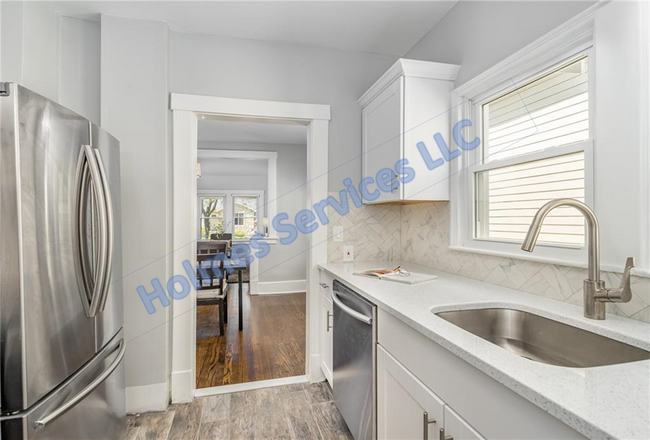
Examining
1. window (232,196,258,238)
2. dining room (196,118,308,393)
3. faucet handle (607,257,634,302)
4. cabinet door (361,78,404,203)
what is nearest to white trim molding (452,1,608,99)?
cabinet door (361,78,404,203)

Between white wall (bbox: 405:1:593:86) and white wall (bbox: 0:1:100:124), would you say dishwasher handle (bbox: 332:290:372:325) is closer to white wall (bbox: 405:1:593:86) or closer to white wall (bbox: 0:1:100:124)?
white wall (bbox: 405:1:593:86)

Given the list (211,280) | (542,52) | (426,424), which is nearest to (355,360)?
(426,424)

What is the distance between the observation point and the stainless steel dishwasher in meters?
1.50

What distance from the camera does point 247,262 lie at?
403 centimetres

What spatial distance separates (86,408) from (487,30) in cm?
267

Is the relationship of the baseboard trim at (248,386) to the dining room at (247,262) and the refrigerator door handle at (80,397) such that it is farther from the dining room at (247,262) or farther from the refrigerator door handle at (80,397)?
the refrigerator door handle at (80,397)

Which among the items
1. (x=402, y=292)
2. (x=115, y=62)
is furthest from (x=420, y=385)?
(x=115, y=62)

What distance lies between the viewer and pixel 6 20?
1787mm

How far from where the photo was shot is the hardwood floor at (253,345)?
8.75 ft

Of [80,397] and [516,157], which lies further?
[516,157]

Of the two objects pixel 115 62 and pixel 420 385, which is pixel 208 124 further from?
pixel 420 385

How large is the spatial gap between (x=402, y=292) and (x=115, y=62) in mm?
2277

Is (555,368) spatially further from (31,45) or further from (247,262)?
(247,262)

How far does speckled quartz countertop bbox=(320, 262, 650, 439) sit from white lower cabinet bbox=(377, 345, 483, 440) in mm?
198
